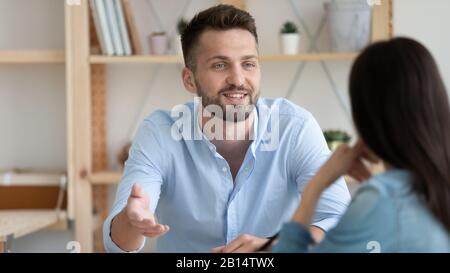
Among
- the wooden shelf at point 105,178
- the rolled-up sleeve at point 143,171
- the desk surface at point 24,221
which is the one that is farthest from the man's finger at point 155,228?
the wooden shelf at point 105,178

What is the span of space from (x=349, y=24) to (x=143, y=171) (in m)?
1.14

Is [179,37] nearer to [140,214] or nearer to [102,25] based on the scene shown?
[102,25]

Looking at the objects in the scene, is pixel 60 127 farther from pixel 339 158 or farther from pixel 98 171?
pixel 339 158

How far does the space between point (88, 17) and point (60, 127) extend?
1.45ft

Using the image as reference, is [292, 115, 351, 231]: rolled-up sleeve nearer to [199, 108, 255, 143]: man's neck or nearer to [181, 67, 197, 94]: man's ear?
[199, 108, 255, 143]: man's neck

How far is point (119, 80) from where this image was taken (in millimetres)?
2412

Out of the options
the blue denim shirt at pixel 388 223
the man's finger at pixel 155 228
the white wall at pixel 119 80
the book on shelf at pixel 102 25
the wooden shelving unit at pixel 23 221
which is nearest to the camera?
the blue denim shirt at pixel 388 223

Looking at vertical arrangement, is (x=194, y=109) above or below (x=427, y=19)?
below

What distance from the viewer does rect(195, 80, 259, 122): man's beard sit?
132 cm

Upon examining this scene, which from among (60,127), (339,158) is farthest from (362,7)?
(339,158)

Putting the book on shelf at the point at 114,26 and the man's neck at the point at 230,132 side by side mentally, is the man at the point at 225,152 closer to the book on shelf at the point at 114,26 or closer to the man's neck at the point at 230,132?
the man's neck at the point at 230,132

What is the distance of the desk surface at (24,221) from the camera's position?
1.94 metres

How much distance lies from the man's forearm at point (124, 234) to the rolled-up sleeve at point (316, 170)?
0.99 ft

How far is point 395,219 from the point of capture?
0.74 meters
